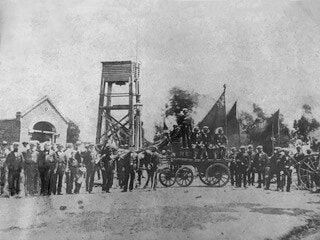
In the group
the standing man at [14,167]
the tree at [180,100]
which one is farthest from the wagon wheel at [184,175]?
the standing man at [14,167]

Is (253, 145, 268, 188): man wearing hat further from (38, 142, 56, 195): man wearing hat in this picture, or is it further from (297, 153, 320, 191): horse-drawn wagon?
(38, 142, 56, 195): man wearing hat

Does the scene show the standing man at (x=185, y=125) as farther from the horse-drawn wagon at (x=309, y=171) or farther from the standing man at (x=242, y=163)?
the horse-drawn wagon at (x=309, y=171)

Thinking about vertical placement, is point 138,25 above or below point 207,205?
above

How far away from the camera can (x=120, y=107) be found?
619 centimetres

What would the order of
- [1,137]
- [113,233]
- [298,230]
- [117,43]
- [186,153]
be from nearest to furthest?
[113,233] < [298,230] < [117,43] < [1,137] < [186,153]

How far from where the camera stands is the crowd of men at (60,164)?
5637 mm

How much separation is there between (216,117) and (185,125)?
19.8 inches

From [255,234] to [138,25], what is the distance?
102 inches

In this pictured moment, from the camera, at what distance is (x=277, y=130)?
5.82 metres

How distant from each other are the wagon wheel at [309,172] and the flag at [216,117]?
1471mm

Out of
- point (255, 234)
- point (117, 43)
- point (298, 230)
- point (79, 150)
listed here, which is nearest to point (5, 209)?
point (79, 150)

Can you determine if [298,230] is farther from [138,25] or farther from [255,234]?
[138,25]

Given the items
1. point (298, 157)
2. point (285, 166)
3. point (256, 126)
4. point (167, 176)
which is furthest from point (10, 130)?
point (298, 157)

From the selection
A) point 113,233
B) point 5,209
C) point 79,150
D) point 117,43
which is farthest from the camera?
point 79,150
